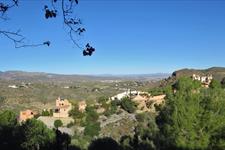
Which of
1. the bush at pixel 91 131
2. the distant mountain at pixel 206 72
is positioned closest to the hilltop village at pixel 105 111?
the bush at pixel 91 131

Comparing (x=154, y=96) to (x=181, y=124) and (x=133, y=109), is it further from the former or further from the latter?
(x=181, y=124)

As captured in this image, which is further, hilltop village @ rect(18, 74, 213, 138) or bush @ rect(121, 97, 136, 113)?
bush @ rect(121, 97, 136, 113)

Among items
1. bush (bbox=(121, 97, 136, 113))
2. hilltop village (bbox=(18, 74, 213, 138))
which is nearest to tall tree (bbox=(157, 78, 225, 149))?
hilltop village (bbox=(18, 74, 213, 138))

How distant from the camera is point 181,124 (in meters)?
29.6

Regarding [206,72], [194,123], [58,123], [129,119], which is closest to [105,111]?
[129,119]

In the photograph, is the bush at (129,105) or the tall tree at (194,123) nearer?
the tall tree at (194,123)

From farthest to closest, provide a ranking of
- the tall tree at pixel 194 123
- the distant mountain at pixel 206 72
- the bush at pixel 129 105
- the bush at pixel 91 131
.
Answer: the distant mountain at pixel 206 72 → the bush at pixel 129 105 → the bush at pixel 91 131 → the tall tree at pixel 194 123

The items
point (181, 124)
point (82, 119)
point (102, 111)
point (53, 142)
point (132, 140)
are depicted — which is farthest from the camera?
point (102, 111)

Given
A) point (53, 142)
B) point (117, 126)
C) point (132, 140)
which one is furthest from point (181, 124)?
point (117, 126)

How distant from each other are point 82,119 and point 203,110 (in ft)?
128

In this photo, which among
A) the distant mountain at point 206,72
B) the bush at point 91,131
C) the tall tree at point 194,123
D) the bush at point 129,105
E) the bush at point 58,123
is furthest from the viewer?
the distant mountain at point 206,72

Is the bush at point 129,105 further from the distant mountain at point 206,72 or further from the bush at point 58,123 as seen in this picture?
the distant mountain at point 206,72

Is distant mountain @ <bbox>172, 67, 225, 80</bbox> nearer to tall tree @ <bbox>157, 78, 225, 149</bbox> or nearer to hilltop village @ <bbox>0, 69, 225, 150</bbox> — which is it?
hilltop village @ <bbox>0, 69, 225, 150</bbox>

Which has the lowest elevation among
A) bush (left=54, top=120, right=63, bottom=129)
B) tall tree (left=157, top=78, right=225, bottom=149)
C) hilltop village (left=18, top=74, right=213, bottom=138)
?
bush (left=54, top=120, right=63, bottom=129)
